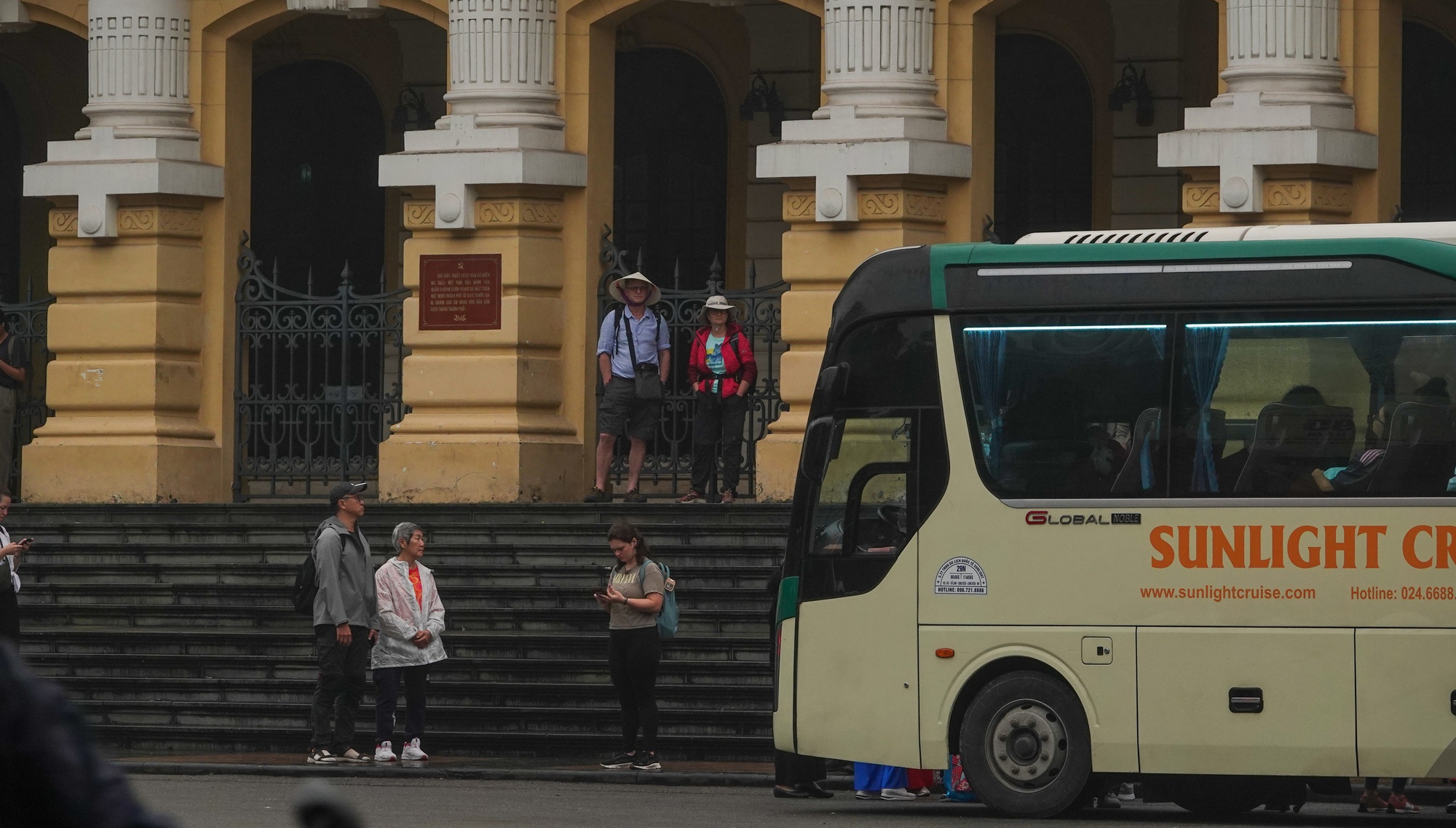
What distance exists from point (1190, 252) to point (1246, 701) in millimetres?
2117

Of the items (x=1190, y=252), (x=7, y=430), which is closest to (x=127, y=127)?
(x=7, y=430)

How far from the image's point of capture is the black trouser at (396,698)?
1403 cm

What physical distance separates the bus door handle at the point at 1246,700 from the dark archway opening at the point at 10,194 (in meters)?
18.6

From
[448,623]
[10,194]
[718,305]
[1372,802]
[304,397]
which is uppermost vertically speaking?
[10,194]

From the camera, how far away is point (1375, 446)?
1084cm

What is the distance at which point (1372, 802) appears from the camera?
39.0ft

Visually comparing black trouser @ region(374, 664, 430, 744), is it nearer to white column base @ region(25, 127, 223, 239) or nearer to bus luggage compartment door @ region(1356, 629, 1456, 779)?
bus luggage compartment door @ region(1356, 629, 1456, 779)

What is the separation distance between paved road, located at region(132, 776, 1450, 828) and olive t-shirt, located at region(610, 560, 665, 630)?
91 centimetres

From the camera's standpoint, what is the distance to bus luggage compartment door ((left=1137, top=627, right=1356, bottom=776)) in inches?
429

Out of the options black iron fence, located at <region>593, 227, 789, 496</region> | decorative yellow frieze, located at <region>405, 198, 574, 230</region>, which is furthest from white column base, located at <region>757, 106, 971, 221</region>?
decorative yellow frieze, located at <region>405, 198, 574, 230</region>

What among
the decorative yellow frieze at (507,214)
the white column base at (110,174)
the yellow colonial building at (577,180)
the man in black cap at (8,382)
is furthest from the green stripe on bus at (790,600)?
the man in black cap at (8,382)

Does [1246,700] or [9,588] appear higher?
[9,588]

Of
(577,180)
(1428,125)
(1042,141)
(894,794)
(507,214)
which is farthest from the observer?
(1042,141)

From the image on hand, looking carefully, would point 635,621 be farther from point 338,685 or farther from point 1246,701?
point 1246,701
